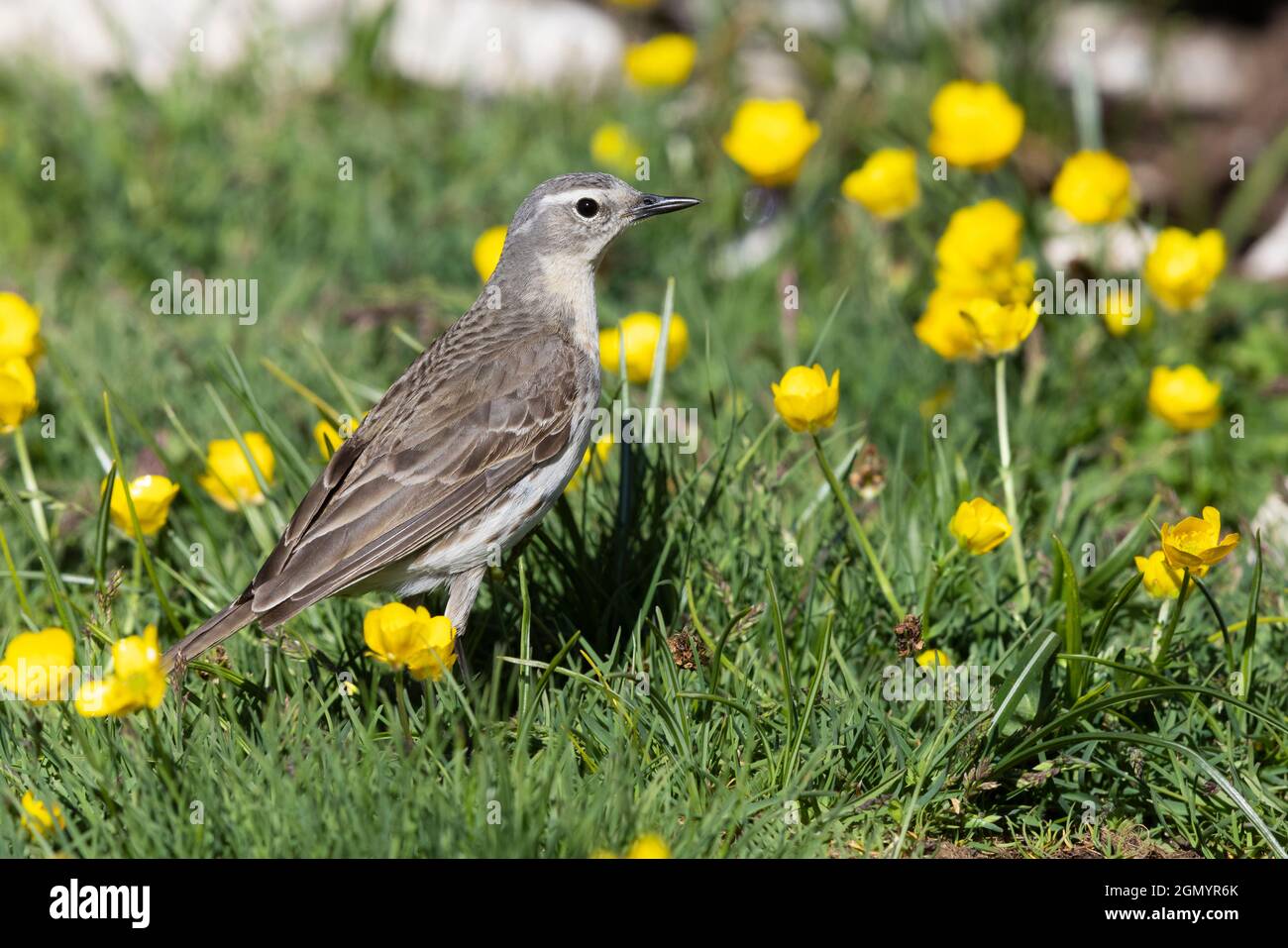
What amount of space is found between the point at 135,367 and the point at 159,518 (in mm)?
1884

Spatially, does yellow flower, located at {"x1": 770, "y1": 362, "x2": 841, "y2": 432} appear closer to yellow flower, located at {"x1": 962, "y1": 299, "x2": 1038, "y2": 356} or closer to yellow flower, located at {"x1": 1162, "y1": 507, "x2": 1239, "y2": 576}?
yellow flower, located at {"x1": 962, "y1": 299, "x2": 1038, "y2": 356}

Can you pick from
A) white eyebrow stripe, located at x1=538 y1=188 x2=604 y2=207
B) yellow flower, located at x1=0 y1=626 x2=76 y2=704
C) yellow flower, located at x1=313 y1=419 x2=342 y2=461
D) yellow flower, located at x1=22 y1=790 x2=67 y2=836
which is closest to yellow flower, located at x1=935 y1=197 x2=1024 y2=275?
white eyebrow stripe, located at x1=538 y1=188 x2=604 y2=207

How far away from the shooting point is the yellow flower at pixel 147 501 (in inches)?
188

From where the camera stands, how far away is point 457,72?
9289 mm

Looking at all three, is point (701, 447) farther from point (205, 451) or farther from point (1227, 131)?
point (1227, 131)

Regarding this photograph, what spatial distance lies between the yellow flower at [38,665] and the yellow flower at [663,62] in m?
5.33

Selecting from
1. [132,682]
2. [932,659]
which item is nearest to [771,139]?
[932,659]

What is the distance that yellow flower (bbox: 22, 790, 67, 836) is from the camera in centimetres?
375

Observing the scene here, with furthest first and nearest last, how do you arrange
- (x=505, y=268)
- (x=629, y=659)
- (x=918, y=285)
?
(x=918, y=285) < (x=505, y=268) < (x=629, y=659)

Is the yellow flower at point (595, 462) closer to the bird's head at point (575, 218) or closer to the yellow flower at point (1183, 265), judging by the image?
the bird's head at point (575, 218)

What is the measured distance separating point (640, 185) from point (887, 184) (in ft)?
5.72

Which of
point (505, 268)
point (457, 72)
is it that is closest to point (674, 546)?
point (505, 268)

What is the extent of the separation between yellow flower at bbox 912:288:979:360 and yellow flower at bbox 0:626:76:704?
312 centimetres

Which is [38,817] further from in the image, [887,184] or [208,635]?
[887,184]
